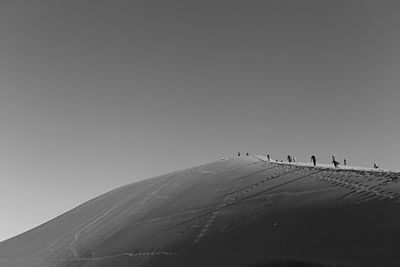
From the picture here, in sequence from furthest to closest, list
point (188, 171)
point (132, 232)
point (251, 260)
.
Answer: point (188, 171)
point (132, 232)
point (251, 260)

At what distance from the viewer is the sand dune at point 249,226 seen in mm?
10914

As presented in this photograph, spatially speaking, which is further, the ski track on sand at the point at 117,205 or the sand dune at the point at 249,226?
the ski track on sand at the point at 117,205

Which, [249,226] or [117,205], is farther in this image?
[117,205]

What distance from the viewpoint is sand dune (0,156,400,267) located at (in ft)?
35.8

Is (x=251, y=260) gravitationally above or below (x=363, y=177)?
below

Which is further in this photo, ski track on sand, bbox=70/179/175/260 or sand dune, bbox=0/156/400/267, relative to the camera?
ski track on sand, bbox=70/179/175/260

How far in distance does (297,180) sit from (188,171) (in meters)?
16.8

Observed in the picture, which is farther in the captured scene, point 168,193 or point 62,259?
point 168,193

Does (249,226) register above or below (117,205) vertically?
below

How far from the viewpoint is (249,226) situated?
1427 centimetres

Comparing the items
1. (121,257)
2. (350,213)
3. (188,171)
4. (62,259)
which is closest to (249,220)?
(350,213)

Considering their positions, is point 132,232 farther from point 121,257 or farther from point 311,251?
point 311,251

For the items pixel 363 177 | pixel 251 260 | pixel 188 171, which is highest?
pixel 188 171

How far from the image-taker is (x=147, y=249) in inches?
658
